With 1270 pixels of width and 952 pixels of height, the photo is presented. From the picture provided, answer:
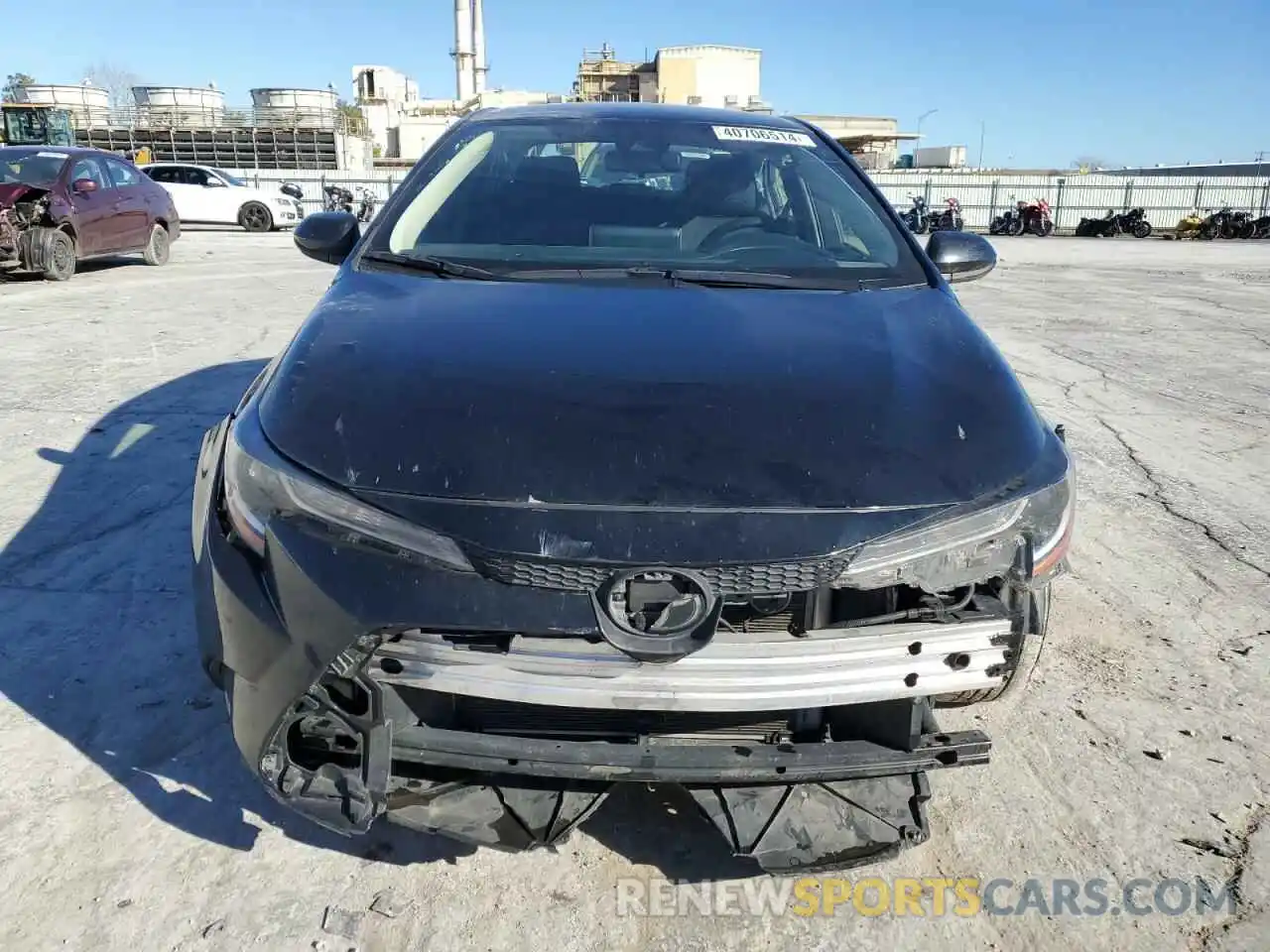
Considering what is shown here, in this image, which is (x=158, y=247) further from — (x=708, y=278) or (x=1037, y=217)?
(x=1037, y=217)

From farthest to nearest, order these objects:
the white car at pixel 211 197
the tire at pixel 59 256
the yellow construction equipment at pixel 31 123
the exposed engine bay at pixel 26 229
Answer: the yellow construction equipment at pixel 31 123 < the white car at pixel 211 197 < the tire at pixel 59 256 < the exposed engine bay at pixel 26 229

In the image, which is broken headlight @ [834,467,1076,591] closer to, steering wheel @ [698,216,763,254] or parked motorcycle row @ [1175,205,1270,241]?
steering wheel @ [698,216,763,254]

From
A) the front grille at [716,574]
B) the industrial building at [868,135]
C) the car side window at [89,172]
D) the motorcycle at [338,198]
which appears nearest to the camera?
the front grille at [716,574]

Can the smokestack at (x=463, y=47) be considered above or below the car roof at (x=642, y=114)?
above

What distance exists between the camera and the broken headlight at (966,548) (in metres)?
1.64

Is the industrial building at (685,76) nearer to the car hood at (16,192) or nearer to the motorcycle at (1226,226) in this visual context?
the motorcycle at (1226,226)

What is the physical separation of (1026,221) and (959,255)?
2713 centimetres

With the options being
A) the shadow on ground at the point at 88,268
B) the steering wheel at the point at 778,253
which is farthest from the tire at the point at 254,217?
the steering wheel at the point at 778,253

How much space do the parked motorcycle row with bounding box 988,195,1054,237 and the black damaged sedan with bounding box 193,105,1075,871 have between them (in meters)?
27.8

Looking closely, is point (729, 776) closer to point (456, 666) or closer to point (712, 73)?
point (456, 666)

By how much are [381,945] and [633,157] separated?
8.12 feet

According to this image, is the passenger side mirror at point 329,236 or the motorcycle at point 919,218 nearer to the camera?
the passenger side mirror at point 329,236

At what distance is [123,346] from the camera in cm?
699
